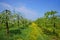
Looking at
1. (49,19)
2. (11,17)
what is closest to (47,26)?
(49,19)

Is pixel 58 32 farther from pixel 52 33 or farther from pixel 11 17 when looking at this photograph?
pixel 11 17

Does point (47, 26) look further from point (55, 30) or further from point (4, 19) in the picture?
point (4, 19)

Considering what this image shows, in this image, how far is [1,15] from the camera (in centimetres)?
2928

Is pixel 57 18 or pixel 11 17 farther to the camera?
pixel 11 17

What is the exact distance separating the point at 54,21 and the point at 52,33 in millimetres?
2176

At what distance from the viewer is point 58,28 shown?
27.7 metres

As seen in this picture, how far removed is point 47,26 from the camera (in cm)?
2947

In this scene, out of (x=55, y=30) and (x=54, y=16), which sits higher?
(x=54, y=16)

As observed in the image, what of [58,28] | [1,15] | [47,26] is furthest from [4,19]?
[58,28]

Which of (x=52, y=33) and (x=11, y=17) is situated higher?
(x=11, y=17)

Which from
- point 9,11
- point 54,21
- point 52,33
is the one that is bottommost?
point 52,33

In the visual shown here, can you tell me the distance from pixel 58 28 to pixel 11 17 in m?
9.07

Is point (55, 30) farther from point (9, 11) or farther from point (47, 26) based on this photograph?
point (9, 11)

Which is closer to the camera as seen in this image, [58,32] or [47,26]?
[58,32]
